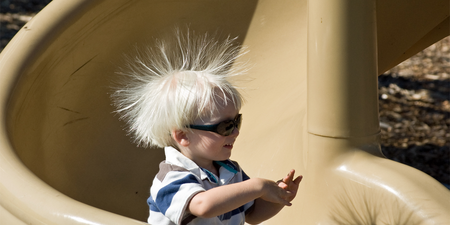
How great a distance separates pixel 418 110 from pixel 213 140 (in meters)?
2.15

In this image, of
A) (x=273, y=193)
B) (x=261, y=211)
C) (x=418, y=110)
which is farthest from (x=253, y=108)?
(x=418, y=110)

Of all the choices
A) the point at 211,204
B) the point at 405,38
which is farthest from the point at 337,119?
the point at 405,38

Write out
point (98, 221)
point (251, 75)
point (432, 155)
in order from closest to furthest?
point (98, 221)
point (251, 75)
point (432, 155)

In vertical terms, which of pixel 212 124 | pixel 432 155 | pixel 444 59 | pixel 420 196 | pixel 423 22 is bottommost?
pixel 432 155

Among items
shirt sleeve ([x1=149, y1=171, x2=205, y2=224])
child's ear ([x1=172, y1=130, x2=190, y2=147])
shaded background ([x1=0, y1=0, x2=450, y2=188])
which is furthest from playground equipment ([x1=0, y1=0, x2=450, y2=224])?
shaded background ([x1=0, y1=0, x2=450, y2=188])

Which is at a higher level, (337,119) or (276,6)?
(276,6)

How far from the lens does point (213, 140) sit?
978 mm

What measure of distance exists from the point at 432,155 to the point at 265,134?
3.75 feet

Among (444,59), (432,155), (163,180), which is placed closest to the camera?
(163,180)

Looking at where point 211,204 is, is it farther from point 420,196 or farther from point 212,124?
point 420,196

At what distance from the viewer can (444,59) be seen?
11.0 ft

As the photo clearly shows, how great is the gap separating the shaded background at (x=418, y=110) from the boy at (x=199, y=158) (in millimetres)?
1524

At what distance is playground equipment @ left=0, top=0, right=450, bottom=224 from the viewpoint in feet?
3.41

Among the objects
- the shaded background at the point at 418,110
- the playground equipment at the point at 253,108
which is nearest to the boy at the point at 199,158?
the playground equipment at the point at 253,108
